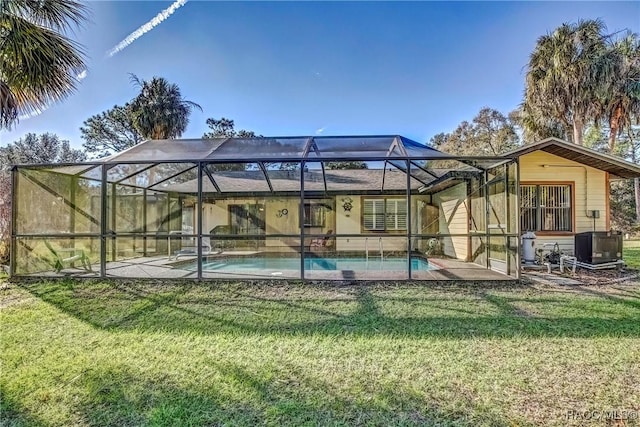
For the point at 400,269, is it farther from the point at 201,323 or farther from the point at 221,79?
the point at 221,79

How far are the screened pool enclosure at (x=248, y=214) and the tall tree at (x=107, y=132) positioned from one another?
18.6 m

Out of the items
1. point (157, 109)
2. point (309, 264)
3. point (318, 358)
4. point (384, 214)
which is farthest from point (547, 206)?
point (157, 109)

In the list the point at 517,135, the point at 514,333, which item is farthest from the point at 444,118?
the point at 514,333

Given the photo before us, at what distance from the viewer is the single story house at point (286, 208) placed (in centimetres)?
730

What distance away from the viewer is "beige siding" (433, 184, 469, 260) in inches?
380

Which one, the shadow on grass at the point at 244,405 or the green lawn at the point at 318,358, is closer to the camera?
the shadow on grass at the point at 244,405

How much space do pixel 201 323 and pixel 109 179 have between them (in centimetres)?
539

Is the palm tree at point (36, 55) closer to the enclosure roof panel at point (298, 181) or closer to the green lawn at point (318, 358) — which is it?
Answer: the green lawn at point (318, 358)

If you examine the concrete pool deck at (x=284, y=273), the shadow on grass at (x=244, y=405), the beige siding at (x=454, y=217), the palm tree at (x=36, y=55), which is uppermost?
the palm tree at (x=36, y=55)

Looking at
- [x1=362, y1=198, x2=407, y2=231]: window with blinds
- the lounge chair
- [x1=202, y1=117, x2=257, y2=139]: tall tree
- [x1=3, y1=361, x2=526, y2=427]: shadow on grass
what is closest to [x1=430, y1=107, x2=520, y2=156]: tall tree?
[x1=362, y1=198, x2=407, y2=231]: window with blinds

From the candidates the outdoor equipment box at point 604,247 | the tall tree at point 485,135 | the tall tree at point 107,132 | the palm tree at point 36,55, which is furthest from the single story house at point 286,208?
the tall tree at point 107,132

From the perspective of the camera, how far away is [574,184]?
31.0ft

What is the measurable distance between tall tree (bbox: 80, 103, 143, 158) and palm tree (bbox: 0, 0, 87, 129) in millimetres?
20642

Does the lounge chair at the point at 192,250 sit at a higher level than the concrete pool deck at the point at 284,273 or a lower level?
higher
